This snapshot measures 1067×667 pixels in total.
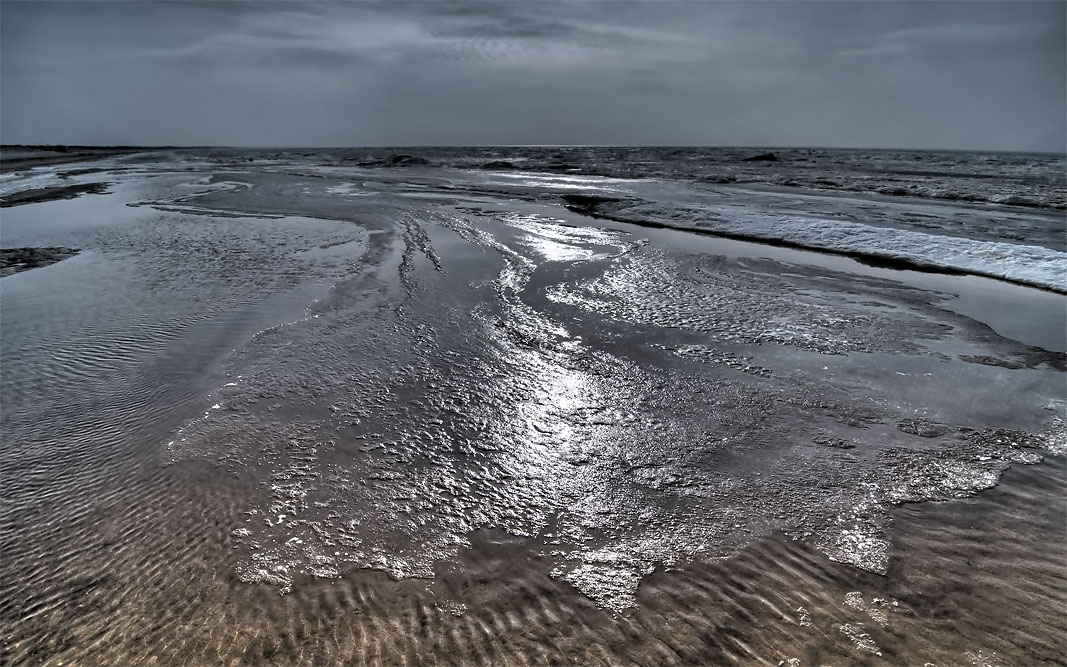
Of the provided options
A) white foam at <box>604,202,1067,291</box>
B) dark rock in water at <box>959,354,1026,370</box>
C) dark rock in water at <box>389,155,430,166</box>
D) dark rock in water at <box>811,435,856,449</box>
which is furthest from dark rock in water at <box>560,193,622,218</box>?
dark rock in water at <box>389,155,430,166</box>

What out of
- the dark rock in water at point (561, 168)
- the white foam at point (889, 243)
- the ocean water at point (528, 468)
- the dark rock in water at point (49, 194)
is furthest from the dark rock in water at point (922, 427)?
the dark rock in water at point (561, 168)

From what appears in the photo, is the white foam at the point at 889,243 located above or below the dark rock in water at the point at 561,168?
below

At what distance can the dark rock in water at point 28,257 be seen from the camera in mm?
9734

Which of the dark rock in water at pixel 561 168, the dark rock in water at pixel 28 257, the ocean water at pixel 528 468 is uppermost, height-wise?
the dark rock in water at pixel 561 168

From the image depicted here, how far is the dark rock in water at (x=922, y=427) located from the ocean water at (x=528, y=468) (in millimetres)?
23

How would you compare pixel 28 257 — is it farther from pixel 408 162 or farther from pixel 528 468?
pixel 408 162

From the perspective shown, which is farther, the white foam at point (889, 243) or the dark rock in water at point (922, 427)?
the white foam at point (889, 243)

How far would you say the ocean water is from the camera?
2828mm

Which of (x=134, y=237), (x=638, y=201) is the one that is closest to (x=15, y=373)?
(x=134, y=237)

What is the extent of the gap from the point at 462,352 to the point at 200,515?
10.4 feet

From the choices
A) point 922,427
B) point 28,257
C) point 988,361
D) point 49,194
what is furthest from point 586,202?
point 49,194

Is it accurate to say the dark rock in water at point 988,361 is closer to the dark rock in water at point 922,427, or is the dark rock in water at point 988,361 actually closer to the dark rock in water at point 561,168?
the dark rock in water at point 922,427

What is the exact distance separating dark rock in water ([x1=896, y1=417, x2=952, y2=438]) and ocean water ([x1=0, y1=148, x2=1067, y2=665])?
0.02 m

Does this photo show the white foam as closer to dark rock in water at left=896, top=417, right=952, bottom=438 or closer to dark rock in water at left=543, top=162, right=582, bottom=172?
dark rock in water at left=896, top=417, right=952, bottom=438
